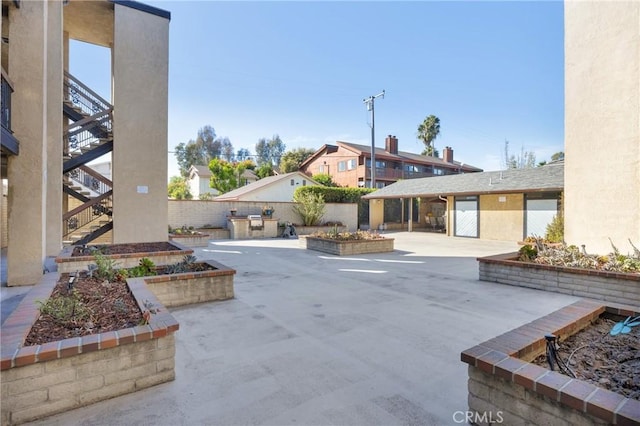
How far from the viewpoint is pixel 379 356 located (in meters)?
3.13

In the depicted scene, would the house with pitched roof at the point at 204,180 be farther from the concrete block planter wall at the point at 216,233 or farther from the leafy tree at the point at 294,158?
the concrete block planter wall at the point at 216,233

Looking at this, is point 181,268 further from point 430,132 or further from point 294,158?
point 430,132

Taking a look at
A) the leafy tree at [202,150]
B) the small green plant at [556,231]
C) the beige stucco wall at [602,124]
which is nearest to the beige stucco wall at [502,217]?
the small green plant at [556,231]

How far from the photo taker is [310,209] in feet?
57.0

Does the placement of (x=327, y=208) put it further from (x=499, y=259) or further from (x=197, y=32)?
(x=499, y=259)

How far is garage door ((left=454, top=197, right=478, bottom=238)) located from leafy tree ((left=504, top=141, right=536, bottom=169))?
67.4 ft

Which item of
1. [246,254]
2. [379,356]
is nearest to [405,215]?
[246,254]

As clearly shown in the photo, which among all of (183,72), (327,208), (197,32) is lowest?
(327,208)

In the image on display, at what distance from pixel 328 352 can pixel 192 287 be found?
8.45 ft

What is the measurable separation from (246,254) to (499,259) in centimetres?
686

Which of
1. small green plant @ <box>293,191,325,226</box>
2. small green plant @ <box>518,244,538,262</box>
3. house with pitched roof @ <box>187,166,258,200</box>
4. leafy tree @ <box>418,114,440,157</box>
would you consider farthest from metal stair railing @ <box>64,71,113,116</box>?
leafy tree @ <box>418,114,440,157</box>

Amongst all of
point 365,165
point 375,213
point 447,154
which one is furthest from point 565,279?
point 447,154

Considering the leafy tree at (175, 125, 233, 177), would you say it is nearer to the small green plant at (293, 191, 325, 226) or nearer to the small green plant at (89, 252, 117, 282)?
the small green plant at (293, 191, 325, 226)

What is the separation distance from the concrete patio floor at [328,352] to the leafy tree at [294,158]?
29.3m
